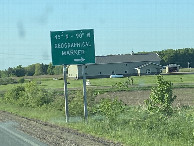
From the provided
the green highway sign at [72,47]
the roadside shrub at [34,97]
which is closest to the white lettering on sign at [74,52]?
the green highway sign at [72,47]

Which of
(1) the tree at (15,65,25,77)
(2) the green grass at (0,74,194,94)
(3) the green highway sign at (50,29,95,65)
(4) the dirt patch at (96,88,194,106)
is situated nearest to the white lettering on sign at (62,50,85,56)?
(3) the green highway sign at (50,29,95,65)

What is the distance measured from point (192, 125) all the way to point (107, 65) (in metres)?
97.6

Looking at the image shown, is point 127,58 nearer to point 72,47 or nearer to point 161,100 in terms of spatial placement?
point 72,47

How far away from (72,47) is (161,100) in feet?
23.6

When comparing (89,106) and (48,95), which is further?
(48,95)

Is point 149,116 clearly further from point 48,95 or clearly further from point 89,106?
A: point 48,95

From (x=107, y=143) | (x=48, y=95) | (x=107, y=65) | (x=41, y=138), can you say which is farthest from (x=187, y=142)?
(x=107, y=65)

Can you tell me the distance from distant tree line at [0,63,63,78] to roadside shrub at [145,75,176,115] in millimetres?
135391

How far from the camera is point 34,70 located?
576 feet

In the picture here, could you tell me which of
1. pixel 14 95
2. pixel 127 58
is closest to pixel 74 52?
pixel 14 95

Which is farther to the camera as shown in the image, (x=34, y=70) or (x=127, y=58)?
(x=34, y=70)

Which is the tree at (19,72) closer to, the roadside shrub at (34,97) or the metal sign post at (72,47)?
the roadside shrub at (34,97)

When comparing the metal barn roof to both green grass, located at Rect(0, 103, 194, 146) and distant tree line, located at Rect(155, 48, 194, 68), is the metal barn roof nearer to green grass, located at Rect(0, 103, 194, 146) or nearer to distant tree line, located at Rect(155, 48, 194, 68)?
distant tree line, located at Rect(155, 48, 194, 68)

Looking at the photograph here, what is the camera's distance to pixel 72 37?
23766mm
